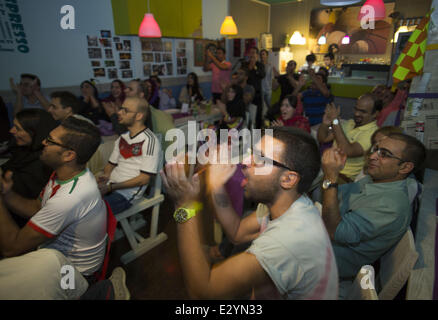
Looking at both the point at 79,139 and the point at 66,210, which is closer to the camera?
the point at 66,210

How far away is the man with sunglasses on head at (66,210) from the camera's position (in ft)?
4.23

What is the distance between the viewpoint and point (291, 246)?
2.89 feet

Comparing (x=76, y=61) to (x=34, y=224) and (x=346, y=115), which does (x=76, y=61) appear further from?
(x=346, y=115)

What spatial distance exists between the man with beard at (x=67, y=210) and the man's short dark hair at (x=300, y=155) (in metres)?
1.12

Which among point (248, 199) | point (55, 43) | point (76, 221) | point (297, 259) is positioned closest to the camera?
point (297, 259)

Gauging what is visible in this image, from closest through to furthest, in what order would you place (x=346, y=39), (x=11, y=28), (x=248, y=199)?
(x=248, y=199)
(x=11, y=28)
(x=346, y=39)

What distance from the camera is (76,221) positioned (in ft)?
4.60

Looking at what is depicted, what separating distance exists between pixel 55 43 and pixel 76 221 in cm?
367

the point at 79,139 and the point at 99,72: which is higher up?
the point at 99,72

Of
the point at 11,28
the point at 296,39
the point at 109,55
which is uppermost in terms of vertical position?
the point at 296,39

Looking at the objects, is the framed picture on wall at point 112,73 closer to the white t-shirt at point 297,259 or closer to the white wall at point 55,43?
the white wall at point 55,43

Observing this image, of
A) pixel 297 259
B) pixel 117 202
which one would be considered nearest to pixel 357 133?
pixel 297 259

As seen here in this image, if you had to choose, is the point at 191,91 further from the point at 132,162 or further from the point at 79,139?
the point at 79,139
